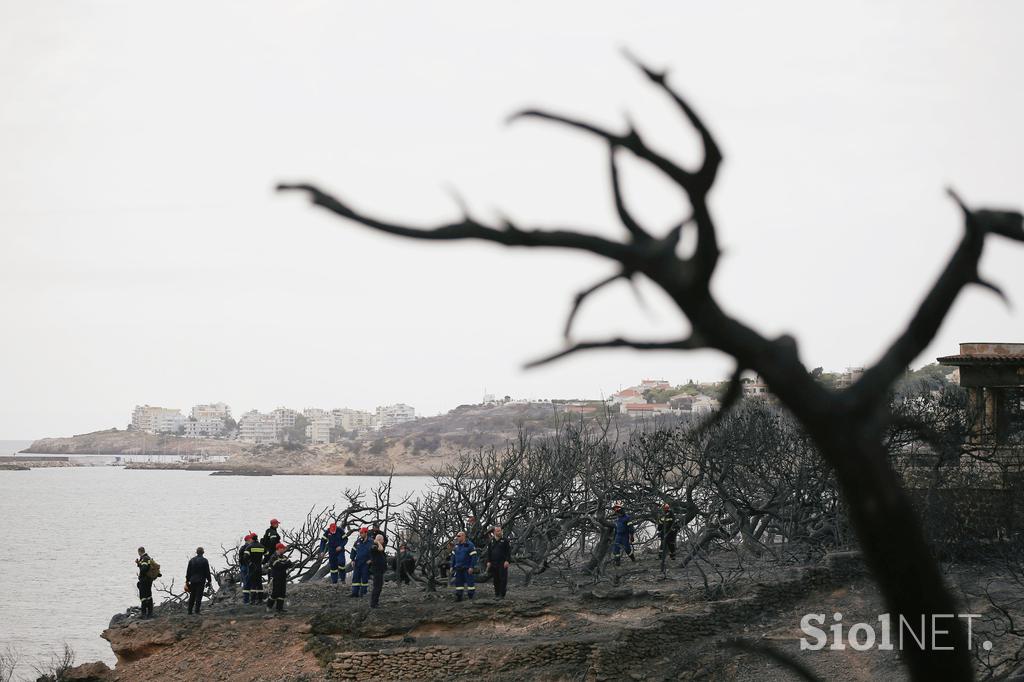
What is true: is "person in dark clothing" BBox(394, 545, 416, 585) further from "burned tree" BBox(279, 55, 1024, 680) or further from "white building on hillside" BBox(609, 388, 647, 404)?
"white building on hillside" BBox(609, 388, 647, 404)

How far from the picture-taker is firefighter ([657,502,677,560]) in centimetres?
2703

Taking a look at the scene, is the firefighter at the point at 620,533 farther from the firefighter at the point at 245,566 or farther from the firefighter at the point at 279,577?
the firefighter at the point at 245,566

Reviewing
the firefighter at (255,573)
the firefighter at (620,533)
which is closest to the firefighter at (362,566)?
the firefighter at (255,573)

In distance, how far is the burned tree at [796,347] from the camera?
2.73 metres

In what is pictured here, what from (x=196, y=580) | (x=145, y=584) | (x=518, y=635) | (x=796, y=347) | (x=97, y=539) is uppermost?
(x=796, y=347)

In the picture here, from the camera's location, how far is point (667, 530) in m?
27.2

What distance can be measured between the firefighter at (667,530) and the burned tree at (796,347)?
957 inches

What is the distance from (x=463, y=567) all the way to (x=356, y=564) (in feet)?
9.43

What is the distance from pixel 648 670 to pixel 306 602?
29.6 ft

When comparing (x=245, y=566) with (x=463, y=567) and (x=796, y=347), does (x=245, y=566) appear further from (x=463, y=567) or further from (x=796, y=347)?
(x=796, y=347)

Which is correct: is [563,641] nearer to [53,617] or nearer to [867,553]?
[867,553]

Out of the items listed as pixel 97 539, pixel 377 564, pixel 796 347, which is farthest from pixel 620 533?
pixel 97 539

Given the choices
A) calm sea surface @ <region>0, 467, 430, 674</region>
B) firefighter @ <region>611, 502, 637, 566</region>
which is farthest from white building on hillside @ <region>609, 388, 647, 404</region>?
firefighter @ <region>611, 502, 637, 566</region>

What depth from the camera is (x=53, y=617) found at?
4309 centimetres
